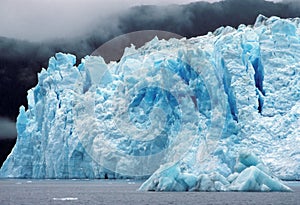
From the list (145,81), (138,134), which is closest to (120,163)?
(138,134)

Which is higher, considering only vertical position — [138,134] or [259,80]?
[259,80]

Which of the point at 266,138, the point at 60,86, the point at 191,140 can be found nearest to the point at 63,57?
the point at 60,86

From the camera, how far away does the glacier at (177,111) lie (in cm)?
4684

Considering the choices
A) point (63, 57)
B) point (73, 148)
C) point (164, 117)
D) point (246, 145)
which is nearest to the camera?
point (246, 145)

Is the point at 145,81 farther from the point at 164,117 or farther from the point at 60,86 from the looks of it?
the point at 60,86

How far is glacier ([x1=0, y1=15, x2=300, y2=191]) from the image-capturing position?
154ft

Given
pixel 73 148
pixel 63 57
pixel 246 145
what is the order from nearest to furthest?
pixel 246 145, pixel 73 148, pixel 63 57

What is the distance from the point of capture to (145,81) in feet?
179

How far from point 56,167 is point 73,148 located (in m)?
4.01

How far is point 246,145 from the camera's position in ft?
157

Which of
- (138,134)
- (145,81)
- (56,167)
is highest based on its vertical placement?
(145,81)

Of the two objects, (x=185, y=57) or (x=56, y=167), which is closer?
(x=185, y=57)

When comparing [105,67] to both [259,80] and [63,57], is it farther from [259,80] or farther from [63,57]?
[259,80]

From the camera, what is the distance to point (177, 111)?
172ft
